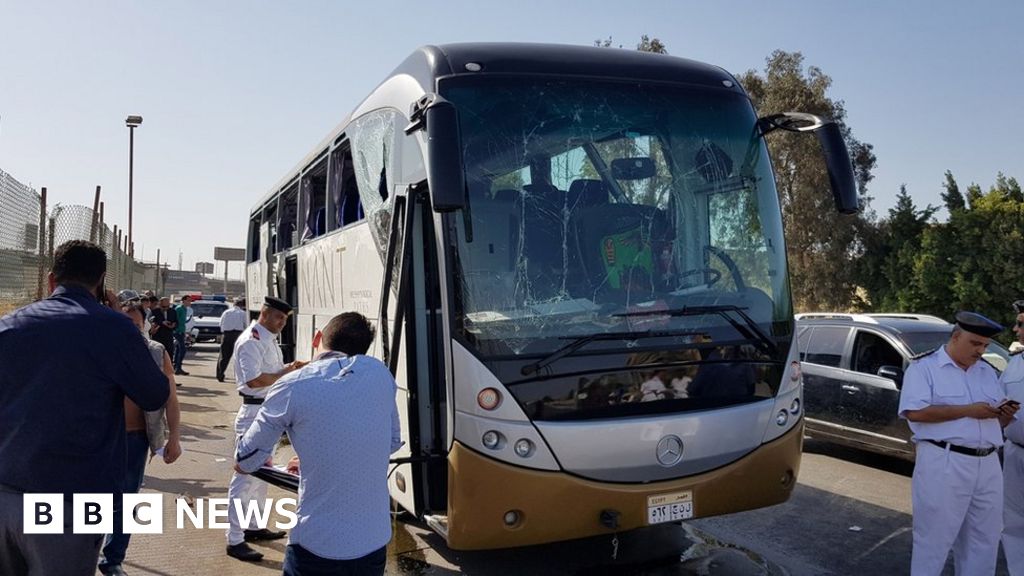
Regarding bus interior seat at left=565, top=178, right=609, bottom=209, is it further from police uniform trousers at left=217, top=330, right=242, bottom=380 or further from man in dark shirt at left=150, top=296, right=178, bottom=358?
police uniform trousers at left=217, top=330, right=242, bottom=380

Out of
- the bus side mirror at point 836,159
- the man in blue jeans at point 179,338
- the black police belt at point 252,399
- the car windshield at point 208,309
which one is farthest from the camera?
the car windshield at point 208,309

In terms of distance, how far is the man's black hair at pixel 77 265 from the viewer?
11.5 ft

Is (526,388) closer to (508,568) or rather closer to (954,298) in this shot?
(508,568)

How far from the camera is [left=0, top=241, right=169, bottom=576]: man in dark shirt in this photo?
327 cm

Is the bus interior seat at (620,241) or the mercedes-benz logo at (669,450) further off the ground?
the bus interior seat at (620,241)

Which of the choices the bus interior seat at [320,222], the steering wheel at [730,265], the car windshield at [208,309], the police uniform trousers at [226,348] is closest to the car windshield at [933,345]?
the steering wheel at [730,265]

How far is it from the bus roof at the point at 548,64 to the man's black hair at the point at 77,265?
2.31m

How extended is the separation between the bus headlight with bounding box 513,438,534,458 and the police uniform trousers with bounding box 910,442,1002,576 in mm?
2464

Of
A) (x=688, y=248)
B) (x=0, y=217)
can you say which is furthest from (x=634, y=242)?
(x=0, y=217)

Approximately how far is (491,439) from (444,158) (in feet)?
5.28

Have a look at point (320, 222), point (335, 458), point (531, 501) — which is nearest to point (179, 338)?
point (320, 222)

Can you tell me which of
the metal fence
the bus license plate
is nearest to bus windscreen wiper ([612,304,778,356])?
the bus license plate

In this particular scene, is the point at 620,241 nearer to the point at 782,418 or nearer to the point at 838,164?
the point at 782,418

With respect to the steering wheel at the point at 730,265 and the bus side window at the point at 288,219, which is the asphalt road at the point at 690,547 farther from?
the bus side window at the point at 288,219
